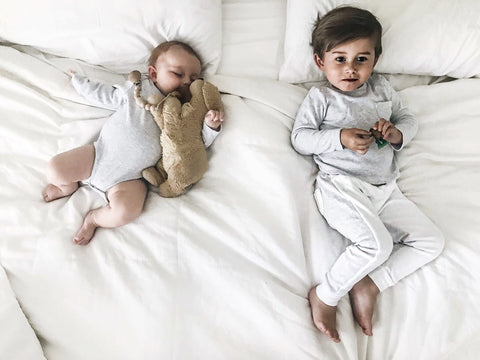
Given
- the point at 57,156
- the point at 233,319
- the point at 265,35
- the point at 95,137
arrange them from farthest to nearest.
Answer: the point at 265,35 → the point at 95,137 → the point at 57,156 → the point at 233,319

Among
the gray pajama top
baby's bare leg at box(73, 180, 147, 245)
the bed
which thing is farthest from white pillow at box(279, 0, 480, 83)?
baby's bare leg at box(73, 180, 147, 245)

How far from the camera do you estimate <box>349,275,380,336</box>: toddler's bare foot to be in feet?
3.00

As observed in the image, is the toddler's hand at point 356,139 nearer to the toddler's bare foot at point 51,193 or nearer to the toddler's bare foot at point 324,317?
the toddler's bare foot at point 324,317

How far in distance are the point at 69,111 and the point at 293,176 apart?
0.67 m

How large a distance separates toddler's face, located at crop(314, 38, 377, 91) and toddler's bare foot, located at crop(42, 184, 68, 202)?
82 cm

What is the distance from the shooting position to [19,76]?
115 cm

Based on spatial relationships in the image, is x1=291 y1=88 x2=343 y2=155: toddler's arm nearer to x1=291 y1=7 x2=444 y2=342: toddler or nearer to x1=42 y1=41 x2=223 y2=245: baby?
x1=291 y1=7 x2=444 y2=342: toddler

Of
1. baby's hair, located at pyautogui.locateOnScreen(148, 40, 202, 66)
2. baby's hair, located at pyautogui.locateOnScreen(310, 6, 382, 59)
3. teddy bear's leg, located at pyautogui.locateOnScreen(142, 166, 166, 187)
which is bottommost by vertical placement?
teddy bear's leg, located at pyautogui.locateOnScreen(142, 166, 166, 187)

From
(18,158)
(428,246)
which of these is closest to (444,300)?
(428,246)

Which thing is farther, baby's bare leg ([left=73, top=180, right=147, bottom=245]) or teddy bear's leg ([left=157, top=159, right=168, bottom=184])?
teddy bear's leg ([left=157, top=159, right=168, bottom=184])

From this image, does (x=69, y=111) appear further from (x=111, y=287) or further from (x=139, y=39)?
(x=111, y=287)

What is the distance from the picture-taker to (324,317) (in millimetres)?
895

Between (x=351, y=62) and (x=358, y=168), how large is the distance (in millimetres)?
294

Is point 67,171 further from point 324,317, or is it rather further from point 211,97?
point 324,317
